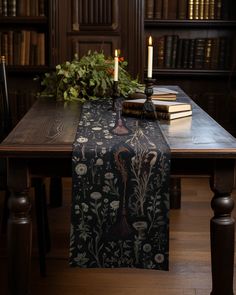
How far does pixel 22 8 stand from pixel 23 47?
0.97ft

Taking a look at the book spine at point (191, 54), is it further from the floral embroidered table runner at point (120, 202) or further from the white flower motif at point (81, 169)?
the white flower motif at point (81, 169)

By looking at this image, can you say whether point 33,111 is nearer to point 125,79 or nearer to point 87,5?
point 125,79

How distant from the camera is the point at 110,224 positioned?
6.18 ft

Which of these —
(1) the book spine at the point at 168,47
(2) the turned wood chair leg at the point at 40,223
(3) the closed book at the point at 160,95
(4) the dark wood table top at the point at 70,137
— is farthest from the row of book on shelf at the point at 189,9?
(2) the turned wood chair leg at the point at 40,223

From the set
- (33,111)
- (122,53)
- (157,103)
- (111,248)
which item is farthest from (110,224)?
(122,53)

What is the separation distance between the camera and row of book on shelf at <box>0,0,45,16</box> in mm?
4473

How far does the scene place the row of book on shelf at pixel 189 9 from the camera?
4.47m

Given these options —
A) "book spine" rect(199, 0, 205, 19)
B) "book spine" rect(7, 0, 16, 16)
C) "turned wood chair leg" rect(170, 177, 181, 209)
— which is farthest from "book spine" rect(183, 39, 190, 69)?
"turned wood chair leg" rect(170, 177, 181, 209)

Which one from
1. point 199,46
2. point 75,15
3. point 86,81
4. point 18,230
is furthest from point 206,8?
point 18,230

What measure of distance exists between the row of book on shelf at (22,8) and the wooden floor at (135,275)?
2005 mm

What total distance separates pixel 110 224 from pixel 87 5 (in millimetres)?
2859

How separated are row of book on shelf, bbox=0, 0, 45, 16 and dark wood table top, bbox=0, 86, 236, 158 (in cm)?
207

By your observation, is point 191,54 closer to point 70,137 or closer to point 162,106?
point 162,106

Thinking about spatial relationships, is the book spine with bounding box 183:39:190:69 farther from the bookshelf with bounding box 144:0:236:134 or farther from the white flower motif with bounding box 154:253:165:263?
the white flower motif with bounding box 154:253:165:263
